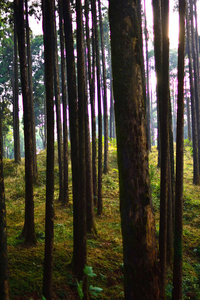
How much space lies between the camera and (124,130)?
10.4ft

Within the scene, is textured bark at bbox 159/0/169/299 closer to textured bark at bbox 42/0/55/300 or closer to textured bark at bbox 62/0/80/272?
textured bark at bbox 62/0/80/272

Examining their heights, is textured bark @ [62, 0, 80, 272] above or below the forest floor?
above

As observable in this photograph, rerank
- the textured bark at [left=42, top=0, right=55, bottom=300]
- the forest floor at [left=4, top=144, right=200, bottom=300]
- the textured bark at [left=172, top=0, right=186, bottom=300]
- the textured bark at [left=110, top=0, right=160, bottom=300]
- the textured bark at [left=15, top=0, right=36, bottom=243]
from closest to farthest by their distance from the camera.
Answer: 1. the textured bark at [left=110, top=0, right=160, bottom=300]
2. the textured bark at [left=42, top=0, right=55, bottom=300]
3. the textured bark at [left=172, top=0, right=186, bottom=300]
4. the forest floor at [left=4, top=144, right=200, bottom=300]
5. the textured bark at [left=15, top=0, right=36, bottom=243]

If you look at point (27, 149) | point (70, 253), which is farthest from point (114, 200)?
point (27, 149)

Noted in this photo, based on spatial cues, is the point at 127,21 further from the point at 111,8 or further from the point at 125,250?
the point at 125,250

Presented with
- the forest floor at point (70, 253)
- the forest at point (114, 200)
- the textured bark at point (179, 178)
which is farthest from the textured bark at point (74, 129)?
the textured bark at point (179, 178)

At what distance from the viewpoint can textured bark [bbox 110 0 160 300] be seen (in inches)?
120

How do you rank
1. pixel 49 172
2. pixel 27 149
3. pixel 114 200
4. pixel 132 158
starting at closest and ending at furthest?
pixel 132 158
pixel 49 172
pixel 27 149
pixel 114 200

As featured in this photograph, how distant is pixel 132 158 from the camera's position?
311 centimetres

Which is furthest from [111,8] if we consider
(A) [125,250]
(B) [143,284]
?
(B) [143,284]

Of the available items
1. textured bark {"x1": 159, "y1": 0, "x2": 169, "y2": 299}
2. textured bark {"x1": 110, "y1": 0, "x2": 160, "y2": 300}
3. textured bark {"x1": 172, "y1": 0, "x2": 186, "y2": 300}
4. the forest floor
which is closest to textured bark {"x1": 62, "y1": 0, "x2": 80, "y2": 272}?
the forest floor

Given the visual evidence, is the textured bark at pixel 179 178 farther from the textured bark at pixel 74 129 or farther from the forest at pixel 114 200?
the textured bark at pixel 74 129

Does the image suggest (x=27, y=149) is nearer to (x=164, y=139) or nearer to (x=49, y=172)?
(x=49, y=172)

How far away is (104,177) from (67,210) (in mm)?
5939
